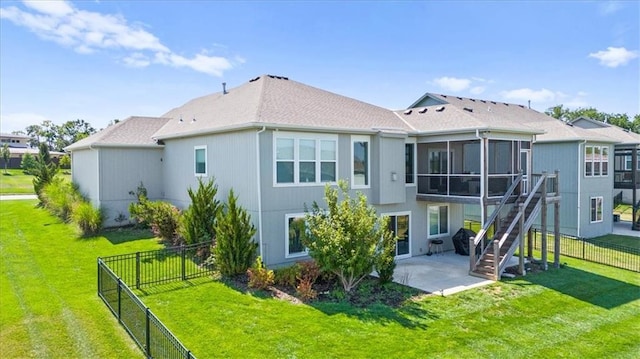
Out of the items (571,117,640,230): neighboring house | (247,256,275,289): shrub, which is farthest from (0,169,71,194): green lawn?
(571,117,640,230): neighboring house

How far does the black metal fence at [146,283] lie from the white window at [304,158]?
3.70m

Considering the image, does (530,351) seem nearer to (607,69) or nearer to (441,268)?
(441,268)

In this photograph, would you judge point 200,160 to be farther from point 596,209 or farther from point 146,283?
point 596,209

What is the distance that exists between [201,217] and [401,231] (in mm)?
7921

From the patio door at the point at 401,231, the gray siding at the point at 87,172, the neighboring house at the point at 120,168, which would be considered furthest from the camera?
the gray siding at the point at 87,172

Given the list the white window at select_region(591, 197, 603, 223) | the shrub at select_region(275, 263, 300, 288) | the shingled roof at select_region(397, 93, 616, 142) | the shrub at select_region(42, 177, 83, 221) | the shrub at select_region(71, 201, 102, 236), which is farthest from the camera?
the white window at select_region(591, 197, 603, 223)

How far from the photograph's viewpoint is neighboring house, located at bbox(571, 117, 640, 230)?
87.9ft

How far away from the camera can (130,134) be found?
66.8 feet

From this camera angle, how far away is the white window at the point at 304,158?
13852 millimetres

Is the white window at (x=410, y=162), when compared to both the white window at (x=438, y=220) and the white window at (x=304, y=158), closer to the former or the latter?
the white window at (x=438, y=220)

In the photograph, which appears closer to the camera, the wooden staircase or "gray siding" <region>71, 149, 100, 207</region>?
the wooden staircase

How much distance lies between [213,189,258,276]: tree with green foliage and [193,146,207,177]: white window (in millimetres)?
4349

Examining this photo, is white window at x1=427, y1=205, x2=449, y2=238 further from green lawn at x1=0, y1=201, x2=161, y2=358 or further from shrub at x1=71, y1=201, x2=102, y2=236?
shrub at x1=71, y1=201, x2=102, y2=236

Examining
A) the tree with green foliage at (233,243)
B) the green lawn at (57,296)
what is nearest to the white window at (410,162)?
the tree with green foliage at (233,243)
